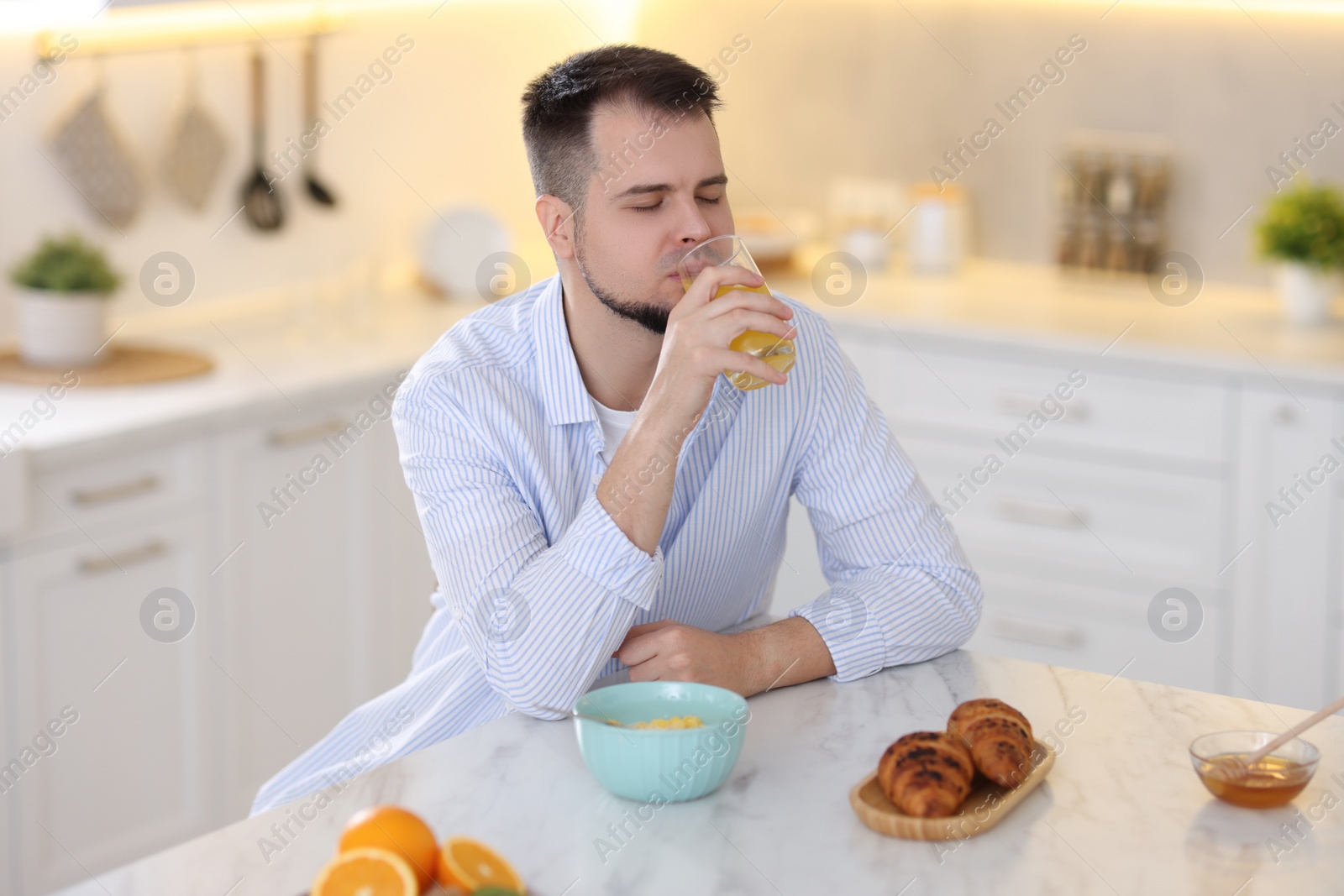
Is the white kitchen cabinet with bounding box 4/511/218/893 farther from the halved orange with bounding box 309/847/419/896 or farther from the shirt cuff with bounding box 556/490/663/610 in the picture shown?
the halved orange with bounding box 309/847/419/896

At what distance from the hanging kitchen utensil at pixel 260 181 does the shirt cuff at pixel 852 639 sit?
2.22 metres

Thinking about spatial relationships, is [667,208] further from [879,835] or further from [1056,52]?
[1056,52]

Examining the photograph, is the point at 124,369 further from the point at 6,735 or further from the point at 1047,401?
the point at 1047,401

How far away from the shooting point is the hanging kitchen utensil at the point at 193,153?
305cm

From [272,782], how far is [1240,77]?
113 inches

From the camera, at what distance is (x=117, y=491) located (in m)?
2.41

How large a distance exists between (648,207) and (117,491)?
127 centimetres

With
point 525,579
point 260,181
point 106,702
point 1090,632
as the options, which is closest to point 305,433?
point 106,702

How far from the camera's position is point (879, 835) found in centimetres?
108

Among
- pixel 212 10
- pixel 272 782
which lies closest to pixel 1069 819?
pixel 272 782

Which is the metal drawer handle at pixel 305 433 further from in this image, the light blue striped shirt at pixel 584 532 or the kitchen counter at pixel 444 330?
the light blue striped shirt at pixel 584 532

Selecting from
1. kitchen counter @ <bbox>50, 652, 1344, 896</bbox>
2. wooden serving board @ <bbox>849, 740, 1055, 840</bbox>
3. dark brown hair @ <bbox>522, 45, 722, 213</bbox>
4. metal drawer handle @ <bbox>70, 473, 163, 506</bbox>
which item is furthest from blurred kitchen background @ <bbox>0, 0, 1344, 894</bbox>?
wooden serving board @ <bbox>849, 740, 1055, 840</bbox>

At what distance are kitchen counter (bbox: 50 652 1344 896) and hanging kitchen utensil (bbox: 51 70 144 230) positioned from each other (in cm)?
201

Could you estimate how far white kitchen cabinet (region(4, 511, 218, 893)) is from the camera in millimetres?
2326
